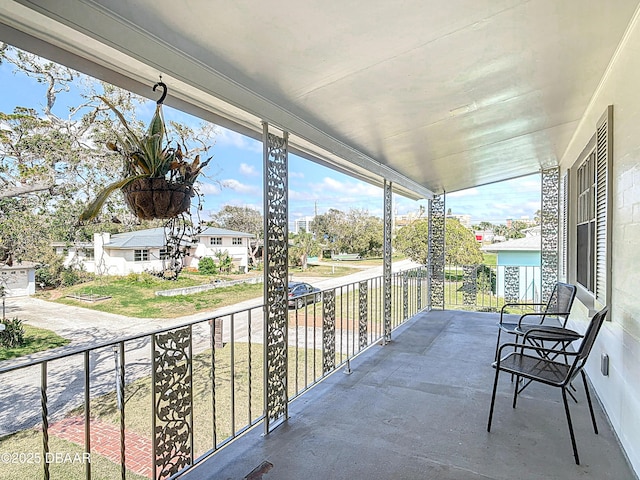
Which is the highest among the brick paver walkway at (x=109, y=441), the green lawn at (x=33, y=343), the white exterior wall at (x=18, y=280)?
the white exterior wall at (x=18, y=280)

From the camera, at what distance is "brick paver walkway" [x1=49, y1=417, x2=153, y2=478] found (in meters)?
2.87

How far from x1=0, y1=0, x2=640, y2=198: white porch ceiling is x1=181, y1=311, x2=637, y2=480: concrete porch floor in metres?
1.95

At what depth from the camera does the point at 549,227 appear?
17.6ft

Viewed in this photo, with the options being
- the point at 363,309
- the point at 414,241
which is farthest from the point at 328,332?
the point at 414,241

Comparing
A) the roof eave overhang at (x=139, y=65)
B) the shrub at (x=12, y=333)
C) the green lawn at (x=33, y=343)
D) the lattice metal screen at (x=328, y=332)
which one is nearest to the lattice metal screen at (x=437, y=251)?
the lattice metal screen at (x=328, y=332)

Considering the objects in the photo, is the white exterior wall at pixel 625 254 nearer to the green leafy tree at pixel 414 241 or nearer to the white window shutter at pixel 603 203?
the white window shutter at pixel 603 203

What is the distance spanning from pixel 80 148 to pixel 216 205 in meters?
0.83

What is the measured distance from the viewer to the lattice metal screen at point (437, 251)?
6.29m

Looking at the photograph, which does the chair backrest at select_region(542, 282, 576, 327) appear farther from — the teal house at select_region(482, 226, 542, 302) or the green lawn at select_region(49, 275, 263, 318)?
the green lawn at select_region(49, 275, 263, 318)

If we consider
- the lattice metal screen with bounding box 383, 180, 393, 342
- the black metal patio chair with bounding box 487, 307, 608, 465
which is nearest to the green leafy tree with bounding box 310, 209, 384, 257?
the lattice metal screen with bounding box 383, 180, 393, 342

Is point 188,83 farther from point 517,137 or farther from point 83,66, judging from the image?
point 517,137

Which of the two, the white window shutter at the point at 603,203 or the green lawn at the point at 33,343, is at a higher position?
the white window shutter at the point at 603,203

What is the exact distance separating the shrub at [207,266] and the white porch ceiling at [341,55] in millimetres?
884

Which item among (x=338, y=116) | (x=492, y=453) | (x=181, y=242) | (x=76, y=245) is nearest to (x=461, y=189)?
(x=338, y=116)
